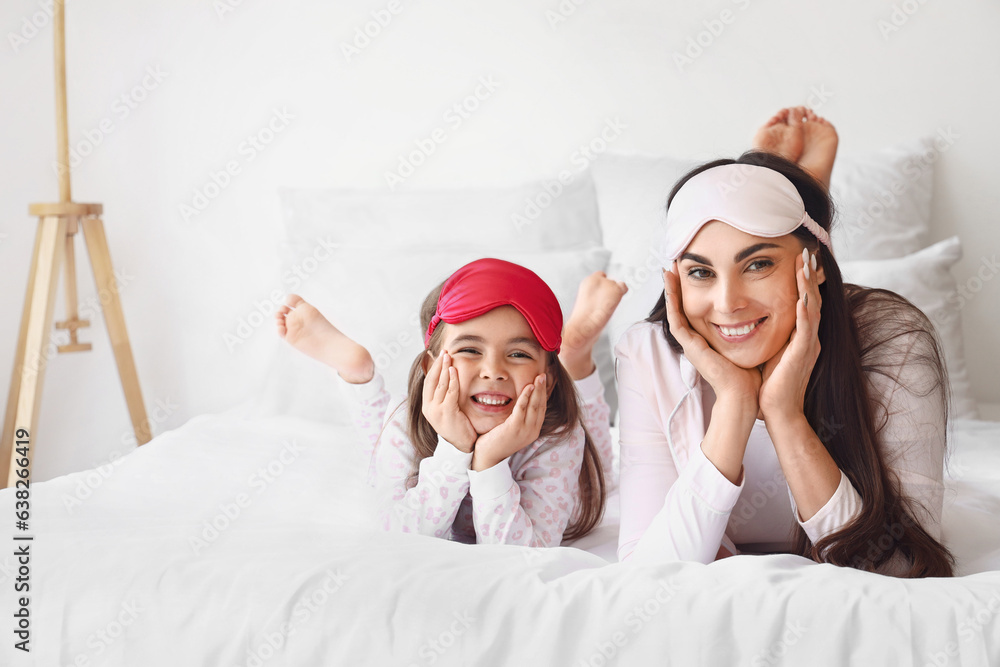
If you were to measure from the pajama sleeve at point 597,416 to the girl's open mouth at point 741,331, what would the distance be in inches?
20.2

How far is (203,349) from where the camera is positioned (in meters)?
2.70

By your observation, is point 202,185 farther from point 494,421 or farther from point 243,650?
point 243,650

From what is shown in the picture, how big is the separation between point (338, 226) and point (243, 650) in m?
1.39

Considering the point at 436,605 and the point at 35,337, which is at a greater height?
the point at 35,337

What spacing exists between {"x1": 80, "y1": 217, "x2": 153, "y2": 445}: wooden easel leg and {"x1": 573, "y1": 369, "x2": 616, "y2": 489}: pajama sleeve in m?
1.43

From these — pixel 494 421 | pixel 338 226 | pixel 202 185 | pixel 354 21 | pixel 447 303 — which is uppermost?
pixel 354 21

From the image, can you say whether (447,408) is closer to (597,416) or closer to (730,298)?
(730,298)

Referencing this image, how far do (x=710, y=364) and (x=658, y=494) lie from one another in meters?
0.22

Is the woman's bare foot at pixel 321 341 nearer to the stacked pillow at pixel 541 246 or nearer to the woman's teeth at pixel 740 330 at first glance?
the stacked pillow at pixel 541 246

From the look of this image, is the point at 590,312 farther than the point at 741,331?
Yes

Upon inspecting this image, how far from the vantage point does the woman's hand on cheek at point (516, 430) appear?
3.79 feet

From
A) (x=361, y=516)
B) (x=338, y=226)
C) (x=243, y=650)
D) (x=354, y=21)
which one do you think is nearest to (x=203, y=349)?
(x=338, y=226)

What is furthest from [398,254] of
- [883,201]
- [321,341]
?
[883,201]

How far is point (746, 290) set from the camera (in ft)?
3.56
